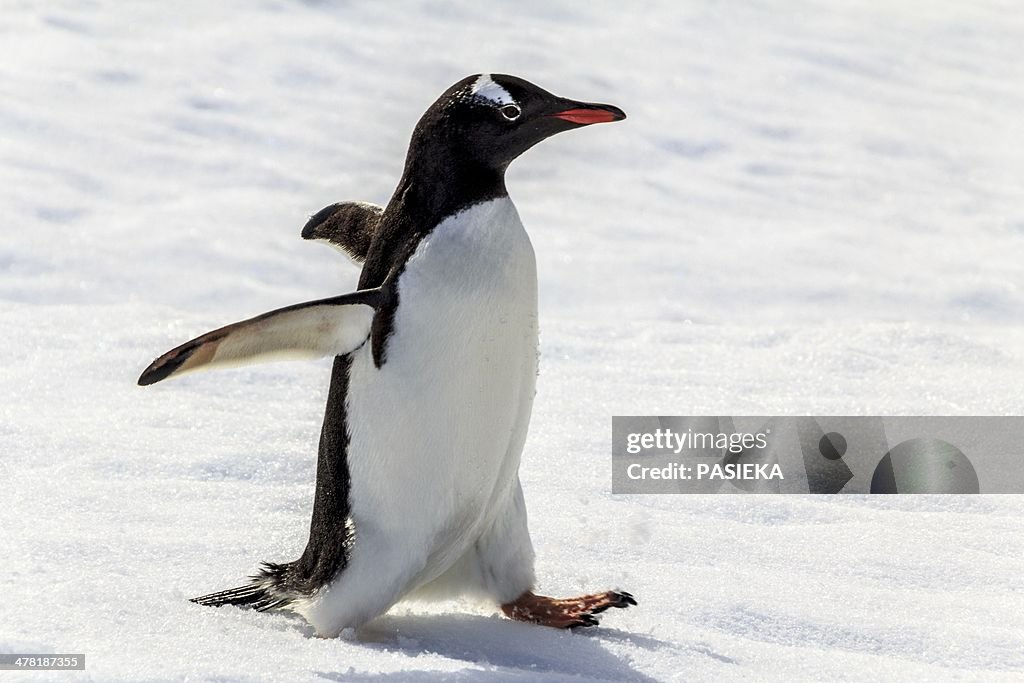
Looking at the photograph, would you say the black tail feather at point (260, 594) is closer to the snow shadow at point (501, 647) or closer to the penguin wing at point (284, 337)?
the snow shadow at point (501, 647)

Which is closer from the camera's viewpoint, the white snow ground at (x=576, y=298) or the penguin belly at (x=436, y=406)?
the penguin belly at (x=436, y=406)

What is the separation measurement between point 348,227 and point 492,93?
0.55m

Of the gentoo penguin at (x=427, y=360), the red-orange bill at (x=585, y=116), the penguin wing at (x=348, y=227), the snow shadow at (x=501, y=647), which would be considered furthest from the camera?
the penguin wing at (x=348, y=227)

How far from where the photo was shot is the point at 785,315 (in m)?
5.69

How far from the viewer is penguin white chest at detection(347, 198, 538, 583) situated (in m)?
2.36

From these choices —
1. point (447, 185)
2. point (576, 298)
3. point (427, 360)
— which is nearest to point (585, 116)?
point (447, 185)

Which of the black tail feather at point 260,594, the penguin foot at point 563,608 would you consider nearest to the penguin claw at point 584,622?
the penguin foot at point 563,608

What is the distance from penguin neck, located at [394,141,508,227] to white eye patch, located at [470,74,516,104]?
11 cm

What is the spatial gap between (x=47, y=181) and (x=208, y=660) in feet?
16.8

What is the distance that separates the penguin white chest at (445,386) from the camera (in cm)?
236

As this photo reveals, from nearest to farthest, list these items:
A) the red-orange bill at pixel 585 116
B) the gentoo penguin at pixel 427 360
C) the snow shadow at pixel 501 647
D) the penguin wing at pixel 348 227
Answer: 1. the snow shadow at pixel 501 647
2. the gentoo penguin at pixel 427 360
3. the red-orange bill at pixel 585 116
4. the penguin wing at pixel 348 227

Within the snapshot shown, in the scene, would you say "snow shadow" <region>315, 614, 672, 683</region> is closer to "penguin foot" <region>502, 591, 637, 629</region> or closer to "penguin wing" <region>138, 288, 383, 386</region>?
"penguin foot" <region>502, 591, 637, 629</region>

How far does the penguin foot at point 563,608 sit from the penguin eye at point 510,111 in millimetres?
892

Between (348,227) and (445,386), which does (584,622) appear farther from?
(348,227)
